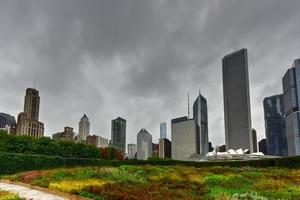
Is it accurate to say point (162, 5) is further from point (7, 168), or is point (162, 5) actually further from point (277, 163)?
point (277, 163)

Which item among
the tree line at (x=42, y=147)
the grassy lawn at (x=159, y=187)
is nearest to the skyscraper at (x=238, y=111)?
the tree line at (x=42, y=147)

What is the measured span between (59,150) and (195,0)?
33962 millimetres

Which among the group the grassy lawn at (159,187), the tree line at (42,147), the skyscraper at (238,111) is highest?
the skyscraper at (238,111)

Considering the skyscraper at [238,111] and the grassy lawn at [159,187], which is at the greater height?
the skyscraper at [238,111]

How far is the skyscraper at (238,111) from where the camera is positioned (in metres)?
172

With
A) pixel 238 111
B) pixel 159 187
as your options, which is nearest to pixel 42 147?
pixel 159 187

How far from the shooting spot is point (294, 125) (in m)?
195

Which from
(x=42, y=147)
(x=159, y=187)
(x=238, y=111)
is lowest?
(x=159, y=187)

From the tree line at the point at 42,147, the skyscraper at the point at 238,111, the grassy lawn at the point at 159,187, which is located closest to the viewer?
the grassy lawn at the point at 159,187

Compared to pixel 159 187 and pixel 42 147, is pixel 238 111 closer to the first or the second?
pixel 42 147

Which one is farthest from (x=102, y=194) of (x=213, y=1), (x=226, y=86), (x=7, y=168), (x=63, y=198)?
(x=226, y=86)

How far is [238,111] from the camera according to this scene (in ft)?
597

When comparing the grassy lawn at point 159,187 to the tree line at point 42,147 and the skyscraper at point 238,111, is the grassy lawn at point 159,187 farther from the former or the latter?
the skyscraper at point 238,111

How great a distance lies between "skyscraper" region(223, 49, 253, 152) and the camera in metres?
172
